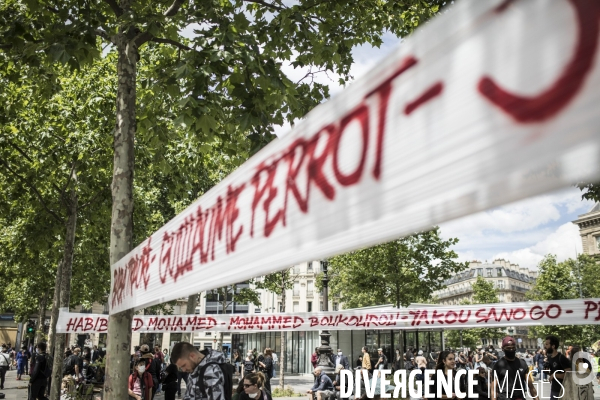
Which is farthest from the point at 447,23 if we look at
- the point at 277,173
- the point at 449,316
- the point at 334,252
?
the point at 449,316

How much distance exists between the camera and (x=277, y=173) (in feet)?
9.02

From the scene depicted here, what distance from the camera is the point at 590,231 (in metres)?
74.4

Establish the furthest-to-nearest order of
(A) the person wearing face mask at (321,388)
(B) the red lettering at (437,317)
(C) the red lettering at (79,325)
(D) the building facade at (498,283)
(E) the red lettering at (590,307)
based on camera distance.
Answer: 1. (D) the building facade at (498,283)
2. (C) the red lettering at (79,325)
3. (B) the red lettering at (437,317)
4. (A) the person wearing face mask at (321,388)
5. (E) the red lettering at (590,307)

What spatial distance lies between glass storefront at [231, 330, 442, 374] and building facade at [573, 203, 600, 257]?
141 ft

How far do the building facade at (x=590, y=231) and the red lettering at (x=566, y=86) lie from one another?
269 feet

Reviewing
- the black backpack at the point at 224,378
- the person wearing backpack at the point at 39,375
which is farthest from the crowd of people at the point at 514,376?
the person wearing backpack at the point at 39,375

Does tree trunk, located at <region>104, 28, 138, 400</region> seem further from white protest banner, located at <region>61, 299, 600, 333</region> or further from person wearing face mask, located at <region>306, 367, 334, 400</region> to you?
person wearing face mask, located at <region>306, 367, 334, 400</region>

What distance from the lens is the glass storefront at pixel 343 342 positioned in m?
29.7

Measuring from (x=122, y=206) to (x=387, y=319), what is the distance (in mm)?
9703

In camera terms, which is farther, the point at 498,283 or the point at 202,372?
the point at 498,283

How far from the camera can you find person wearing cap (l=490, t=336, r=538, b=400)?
764cm

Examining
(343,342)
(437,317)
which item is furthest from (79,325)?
(343,342)

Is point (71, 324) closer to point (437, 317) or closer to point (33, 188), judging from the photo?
point (33, 188)

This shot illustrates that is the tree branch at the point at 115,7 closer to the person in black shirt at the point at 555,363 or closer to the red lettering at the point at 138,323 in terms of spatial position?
the person in black shirt at the point at 555,363
